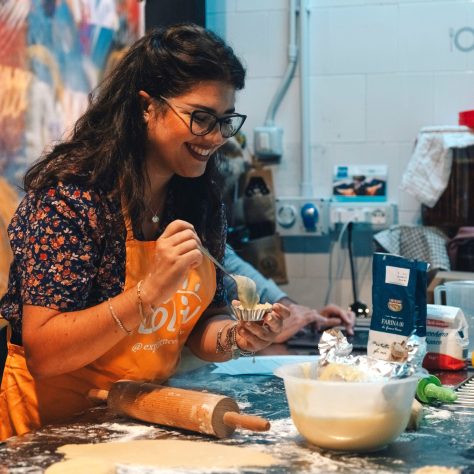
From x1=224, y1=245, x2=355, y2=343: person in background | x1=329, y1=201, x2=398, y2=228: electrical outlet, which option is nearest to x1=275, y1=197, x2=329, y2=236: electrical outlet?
x1=329, y1=201, x2=398, y2=228: electrical outlet

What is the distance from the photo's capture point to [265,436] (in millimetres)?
1499

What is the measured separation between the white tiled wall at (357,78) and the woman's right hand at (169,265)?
Answer: 2.28m

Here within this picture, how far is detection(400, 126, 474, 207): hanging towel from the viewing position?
3451mm

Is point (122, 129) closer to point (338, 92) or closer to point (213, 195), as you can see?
point (213, 195)

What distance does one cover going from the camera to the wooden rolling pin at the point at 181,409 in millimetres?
1480

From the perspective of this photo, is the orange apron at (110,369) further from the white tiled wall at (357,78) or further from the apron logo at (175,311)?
the white tiled wall at (357,78)

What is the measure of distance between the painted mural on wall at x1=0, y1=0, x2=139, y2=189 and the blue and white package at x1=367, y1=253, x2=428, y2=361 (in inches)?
48.1

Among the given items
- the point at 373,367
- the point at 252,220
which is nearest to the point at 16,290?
the point at 373,367

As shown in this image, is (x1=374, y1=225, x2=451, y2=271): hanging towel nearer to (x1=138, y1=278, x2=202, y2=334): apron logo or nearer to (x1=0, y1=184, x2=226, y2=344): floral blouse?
(x1=138, y1=278, x2=202, y2=334): apron logo

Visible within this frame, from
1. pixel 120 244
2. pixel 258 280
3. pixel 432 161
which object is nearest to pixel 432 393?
pixel 120 244

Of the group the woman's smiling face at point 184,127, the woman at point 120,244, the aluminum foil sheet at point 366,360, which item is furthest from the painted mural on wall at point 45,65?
the aluminum foil sheet at point 366,360

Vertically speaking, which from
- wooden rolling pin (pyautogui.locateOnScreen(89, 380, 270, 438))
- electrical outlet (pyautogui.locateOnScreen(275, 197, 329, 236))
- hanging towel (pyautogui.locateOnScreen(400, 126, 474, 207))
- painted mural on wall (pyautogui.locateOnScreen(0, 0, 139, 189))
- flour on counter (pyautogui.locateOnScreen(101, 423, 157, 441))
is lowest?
flour on counter (pyautogui.locateOnScreen(101, 423, 157, 441))

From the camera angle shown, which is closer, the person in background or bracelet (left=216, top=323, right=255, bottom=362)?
bracelet (left=216, top=323, right=255, bottom=362)

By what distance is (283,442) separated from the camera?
1.46m
